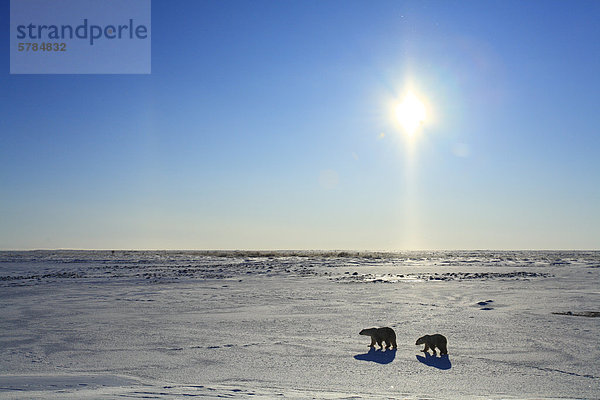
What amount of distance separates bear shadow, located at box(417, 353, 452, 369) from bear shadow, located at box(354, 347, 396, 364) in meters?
0.54

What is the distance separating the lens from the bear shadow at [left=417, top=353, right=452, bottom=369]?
8054 millimetres

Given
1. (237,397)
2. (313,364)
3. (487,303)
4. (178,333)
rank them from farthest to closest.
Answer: (487,303)
(178,333)
(313,364)
(237,397)

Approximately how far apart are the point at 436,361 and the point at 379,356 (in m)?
1.03

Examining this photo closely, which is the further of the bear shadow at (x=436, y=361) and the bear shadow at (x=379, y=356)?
the bear shadow at (x=379, y=356)

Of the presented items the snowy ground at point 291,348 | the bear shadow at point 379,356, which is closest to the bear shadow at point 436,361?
the snowy ground at point 291,348

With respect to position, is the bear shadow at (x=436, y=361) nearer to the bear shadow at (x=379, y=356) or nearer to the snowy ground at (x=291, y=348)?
the snowy ground at (x=291, y=348)

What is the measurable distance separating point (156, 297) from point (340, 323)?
8917 mm

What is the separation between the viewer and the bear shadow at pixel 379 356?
8422 millimetres

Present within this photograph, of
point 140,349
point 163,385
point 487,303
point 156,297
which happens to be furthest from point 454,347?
point 156,297

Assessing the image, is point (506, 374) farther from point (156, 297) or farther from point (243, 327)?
point (156, 297)

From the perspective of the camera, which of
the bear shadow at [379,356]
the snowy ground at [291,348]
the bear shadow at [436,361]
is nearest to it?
the snowy ground at [291,348]

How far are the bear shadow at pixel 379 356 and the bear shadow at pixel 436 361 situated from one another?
0.54 m

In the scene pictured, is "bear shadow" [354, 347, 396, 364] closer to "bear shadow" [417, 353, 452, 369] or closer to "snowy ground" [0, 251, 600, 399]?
"snowy ground" [0, 251, 600, 399]

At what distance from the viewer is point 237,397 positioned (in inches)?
243
